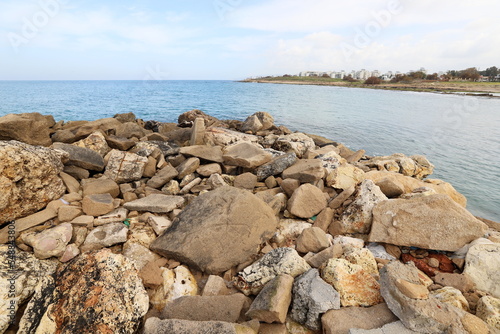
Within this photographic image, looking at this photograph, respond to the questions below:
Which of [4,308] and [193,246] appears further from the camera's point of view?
[193,246]

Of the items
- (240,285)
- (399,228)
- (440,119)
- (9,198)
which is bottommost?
(440,119)

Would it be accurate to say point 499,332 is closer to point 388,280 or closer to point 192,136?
point 388,280

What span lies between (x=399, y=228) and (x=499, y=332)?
1856 millimetres

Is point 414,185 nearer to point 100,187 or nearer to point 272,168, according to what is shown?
point 272,168

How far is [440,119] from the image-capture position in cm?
2592

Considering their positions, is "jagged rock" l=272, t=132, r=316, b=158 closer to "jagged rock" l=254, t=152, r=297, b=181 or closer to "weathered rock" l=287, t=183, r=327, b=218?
"jagged rock" l=254, t=152, r=297, b=181

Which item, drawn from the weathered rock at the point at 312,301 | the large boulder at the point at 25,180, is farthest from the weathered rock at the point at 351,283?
the large boulder at the point at 25,180

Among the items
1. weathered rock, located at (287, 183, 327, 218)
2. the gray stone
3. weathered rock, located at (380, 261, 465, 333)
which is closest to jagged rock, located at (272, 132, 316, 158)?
weathered rock, located at (287, 183, 327, 218)

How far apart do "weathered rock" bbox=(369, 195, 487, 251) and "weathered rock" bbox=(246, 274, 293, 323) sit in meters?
2.13

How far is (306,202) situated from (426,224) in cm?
205

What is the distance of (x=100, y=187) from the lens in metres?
5.46

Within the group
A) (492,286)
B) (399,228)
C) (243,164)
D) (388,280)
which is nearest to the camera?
(388,280)

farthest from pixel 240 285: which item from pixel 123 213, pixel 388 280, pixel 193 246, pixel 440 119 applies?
pixel 440 119

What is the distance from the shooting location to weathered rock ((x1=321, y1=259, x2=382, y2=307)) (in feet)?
10.5
